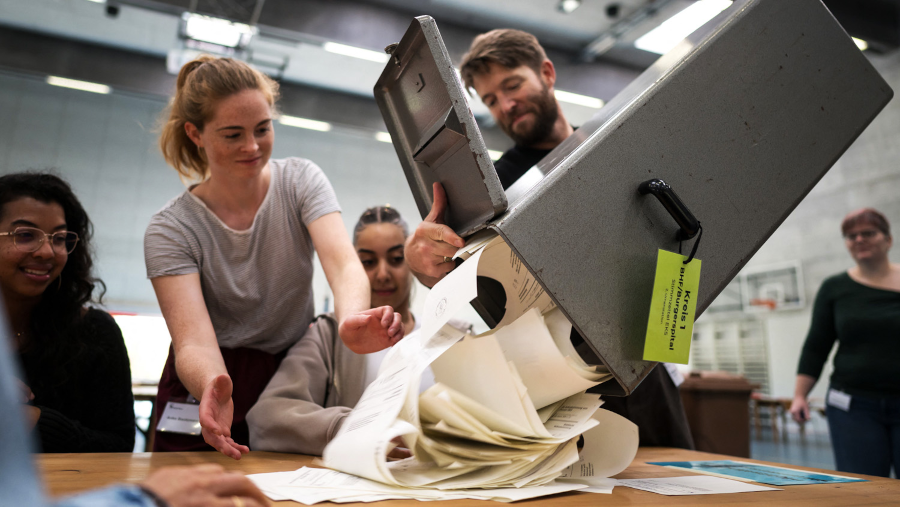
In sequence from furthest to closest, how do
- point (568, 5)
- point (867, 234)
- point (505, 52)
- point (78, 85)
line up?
1. point (78, 85)
2. point (568, 5)
3. point (867, 234)
4. point (505, 52)

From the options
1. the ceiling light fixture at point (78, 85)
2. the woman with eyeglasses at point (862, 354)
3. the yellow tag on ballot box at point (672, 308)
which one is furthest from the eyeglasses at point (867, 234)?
the ceiling light fixture at point (78, 85)

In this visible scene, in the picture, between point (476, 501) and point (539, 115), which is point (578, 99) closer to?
point (539, 115)

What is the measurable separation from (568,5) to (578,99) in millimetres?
1101

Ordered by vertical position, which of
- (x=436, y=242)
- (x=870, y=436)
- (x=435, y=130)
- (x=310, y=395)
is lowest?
(x=870, y=436)

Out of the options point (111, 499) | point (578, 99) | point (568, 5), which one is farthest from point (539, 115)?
point (578, 99)

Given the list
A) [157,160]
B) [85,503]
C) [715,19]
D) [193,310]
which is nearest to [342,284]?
[193,310]

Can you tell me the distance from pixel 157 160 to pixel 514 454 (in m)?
6.48

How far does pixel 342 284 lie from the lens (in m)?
1.11

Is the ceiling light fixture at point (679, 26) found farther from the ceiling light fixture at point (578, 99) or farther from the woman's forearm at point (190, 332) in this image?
the woman's forearm at point (190, 332)

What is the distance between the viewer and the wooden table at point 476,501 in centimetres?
56

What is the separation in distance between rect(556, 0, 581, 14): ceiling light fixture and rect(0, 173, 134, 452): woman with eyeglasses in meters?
4.40

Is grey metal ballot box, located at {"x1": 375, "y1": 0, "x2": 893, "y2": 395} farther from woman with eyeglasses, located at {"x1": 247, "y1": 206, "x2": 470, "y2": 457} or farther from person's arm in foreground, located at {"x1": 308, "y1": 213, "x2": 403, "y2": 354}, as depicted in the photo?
woman with eyeglasses, located at {"x1": 247, "y1": 206, "x2": 470, "y2": 457}

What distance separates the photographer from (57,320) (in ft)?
4.48

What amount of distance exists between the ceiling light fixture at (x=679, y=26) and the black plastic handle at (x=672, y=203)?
13.4 ft
